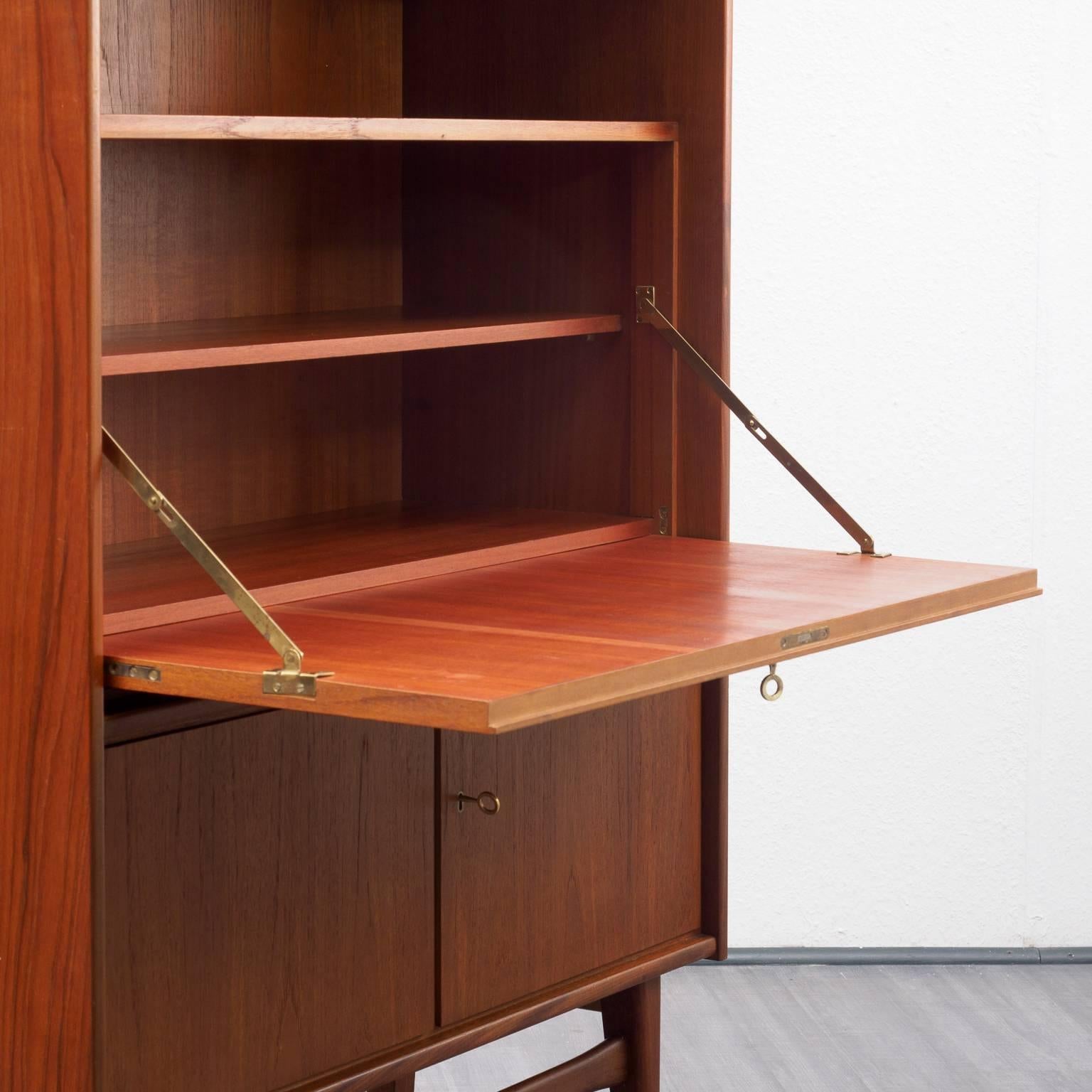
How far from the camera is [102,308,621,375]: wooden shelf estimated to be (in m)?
2.19

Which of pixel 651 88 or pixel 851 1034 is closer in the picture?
pixel 651 88

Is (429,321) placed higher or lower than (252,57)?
lower

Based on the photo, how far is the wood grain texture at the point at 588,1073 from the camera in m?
2.84

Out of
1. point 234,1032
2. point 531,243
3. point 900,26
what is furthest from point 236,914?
point 900,26

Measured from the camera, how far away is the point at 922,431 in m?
4.53

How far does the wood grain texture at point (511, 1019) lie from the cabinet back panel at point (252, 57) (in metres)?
1.27

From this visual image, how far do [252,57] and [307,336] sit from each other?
586mm

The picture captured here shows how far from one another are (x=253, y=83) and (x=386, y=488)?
0.63 m

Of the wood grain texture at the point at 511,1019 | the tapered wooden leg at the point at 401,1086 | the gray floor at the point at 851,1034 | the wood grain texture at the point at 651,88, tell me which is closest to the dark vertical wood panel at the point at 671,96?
the wood grain texture at the point at 651,88

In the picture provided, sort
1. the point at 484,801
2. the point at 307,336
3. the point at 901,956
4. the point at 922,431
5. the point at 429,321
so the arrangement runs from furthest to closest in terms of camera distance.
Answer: the point at 901,956, the point at 922,431, the point at 429,321, the point at 484,801, the point at 307,336

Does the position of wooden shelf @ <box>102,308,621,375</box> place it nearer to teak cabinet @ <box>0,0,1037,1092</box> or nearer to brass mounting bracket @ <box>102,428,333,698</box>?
teak cabinet @ <box>0,0,1037,1092</box>

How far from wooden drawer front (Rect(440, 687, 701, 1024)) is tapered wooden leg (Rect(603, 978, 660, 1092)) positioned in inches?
6.6

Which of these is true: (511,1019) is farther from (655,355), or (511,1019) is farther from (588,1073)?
(655,355)

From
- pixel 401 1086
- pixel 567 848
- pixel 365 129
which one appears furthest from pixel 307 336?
pixel 401 1086
